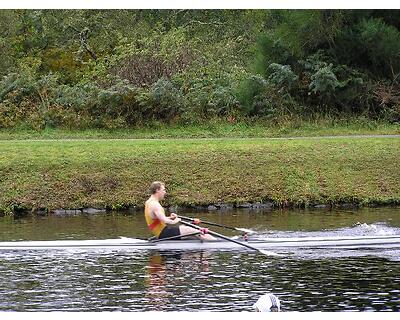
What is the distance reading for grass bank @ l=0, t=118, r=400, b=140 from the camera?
3350cm

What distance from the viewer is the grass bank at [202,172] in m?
26.5

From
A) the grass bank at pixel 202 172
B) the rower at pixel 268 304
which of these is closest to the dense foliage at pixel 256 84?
the grass bank at pixel 202 172

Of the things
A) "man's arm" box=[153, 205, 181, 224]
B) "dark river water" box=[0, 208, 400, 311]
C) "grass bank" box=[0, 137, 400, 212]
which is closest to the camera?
"dark river water" box=[0, 208, 400, 311]

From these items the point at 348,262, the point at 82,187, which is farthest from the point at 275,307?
the point at 82,187

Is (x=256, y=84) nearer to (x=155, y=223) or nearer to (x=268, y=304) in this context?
(x=155, y=223)

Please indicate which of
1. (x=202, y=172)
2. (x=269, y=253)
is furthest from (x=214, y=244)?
(x=202, y=172)

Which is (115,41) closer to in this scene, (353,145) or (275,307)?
(353,145)

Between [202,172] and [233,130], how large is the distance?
6.50 metres

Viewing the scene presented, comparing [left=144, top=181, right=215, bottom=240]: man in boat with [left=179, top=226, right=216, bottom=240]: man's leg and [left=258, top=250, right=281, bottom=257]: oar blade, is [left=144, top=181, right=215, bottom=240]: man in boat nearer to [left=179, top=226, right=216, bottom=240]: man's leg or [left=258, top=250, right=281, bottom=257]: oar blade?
[left=179, top=226, right=216, bottom=240]: man's leg

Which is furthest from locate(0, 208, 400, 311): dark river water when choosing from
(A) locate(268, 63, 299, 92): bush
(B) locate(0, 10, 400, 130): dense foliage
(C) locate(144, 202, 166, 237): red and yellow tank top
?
(A) locate(268, 63, 299, 92): bush

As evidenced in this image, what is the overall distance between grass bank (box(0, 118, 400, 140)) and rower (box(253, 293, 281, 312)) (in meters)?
19.9

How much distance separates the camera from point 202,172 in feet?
91.9

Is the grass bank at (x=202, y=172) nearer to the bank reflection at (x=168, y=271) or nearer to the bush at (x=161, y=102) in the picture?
the bush at (x=161, y=102)
